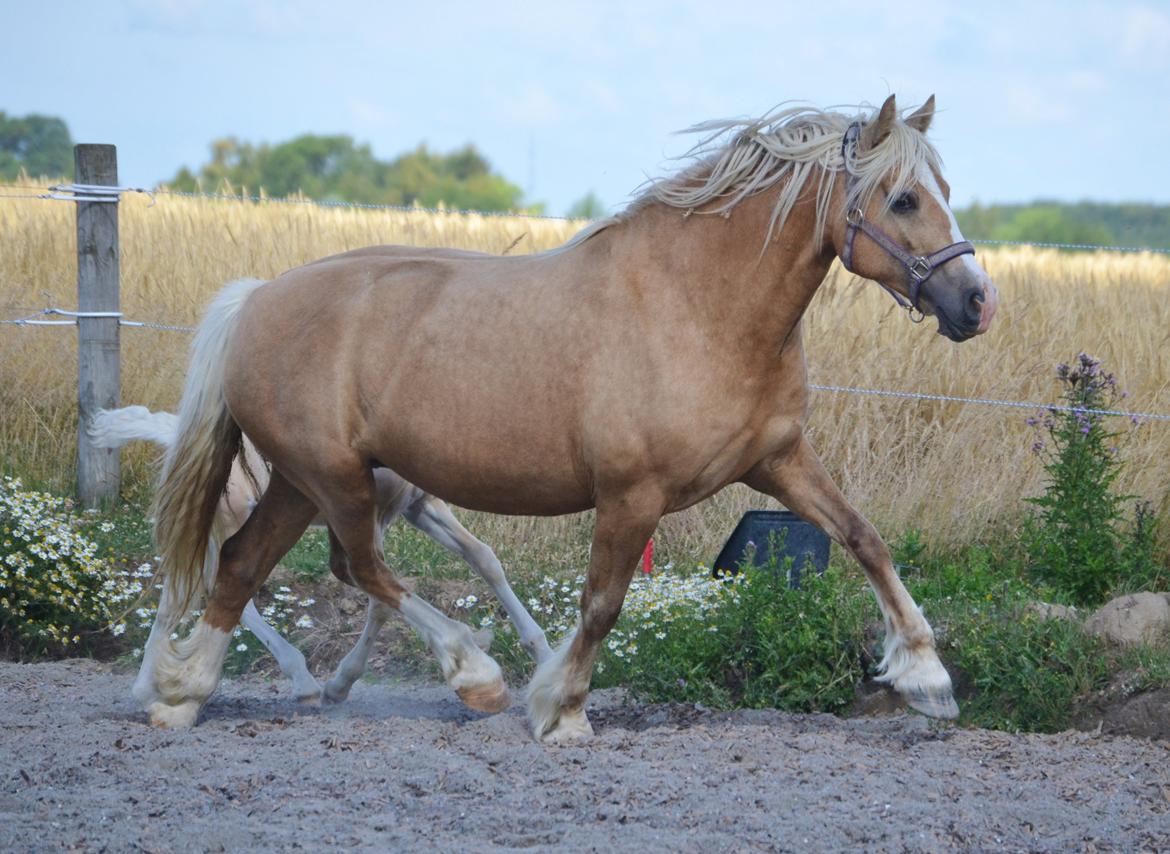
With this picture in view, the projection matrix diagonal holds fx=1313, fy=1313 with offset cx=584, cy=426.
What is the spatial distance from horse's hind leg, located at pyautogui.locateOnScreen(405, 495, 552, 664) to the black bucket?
863 mm

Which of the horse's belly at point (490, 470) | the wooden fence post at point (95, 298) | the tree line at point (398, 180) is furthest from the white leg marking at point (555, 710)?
the tree line at point (398, 180)

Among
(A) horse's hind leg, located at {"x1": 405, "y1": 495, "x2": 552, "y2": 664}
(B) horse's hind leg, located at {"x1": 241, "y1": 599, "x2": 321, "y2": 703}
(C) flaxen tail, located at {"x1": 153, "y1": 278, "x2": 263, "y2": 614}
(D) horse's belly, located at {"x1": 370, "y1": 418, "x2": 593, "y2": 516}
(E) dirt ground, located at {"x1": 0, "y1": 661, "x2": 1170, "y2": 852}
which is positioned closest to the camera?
(E) dirt ground, located at {"x1": 0, "y1": 661, "x2": 1170, "y2": 852}

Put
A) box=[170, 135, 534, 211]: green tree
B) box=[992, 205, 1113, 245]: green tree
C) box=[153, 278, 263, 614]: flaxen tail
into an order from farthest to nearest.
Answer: box=[992, 205, 1113, 245]: green tree < box=[170, 135, 534, 211]: green tree < box=[153, 278, 263, 614]: flaxen tail

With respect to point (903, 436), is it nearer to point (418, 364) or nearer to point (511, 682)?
point (511, 682)

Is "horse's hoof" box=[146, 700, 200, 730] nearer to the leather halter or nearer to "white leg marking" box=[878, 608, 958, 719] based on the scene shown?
"white leg marking" box=[878, 608, 958, 719]

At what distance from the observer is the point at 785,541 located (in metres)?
5.54

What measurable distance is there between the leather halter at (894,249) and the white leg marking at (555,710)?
4.94 feet

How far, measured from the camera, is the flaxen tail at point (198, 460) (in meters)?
4.86

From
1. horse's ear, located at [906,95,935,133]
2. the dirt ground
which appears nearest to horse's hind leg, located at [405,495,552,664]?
the dirt ground

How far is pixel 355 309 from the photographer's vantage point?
450 cm

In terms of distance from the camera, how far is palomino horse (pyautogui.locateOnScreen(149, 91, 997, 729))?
3.92m

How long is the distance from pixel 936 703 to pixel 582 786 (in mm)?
1164

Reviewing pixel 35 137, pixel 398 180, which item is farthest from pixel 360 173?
pixel 35 137

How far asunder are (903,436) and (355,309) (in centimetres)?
410
